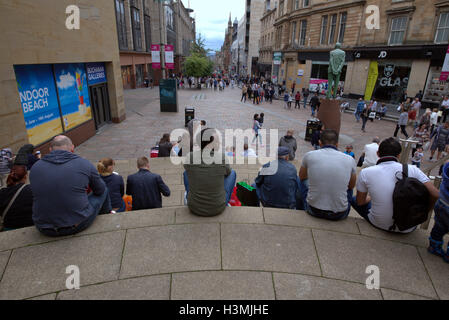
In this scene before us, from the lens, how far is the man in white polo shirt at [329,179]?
3.38 metres

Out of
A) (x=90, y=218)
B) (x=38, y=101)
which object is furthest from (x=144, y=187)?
(x=38, y=101)

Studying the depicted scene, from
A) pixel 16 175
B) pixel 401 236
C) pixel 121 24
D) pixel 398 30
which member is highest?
pixel 121 24

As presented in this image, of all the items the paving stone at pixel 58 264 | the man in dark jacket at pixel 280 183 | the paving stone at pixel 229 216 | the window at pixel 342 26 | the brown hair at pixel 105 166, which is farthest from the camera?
the window at pixel 342 26

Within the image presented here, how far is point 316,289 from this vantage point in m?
2.70

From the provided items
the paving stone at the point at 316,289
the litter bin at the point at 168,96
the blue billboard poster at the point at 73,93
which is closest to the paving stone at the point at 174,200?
the paving stone at the point at 316,289

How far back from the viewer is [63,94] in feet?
36.2

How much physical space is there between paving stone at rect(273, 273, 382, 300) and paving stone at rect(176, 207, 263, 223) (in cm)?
105

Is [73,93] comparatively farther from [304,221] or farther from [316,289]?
[316,289]

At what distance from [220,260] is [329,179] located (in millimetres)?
1721

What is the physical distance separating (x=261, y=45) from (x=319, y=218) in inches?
2423

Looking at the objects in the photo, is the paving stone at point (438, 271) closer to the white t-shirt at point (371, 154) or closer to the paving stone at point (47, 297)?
the paving stone at point (47, 297)

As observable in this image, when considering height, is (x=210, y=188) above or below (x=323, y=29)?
below

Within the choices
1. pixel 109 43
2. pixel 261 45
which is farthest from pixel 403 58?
pixel 261 45

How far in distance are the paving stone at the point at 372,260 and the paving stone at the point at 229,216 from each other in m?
0.85
